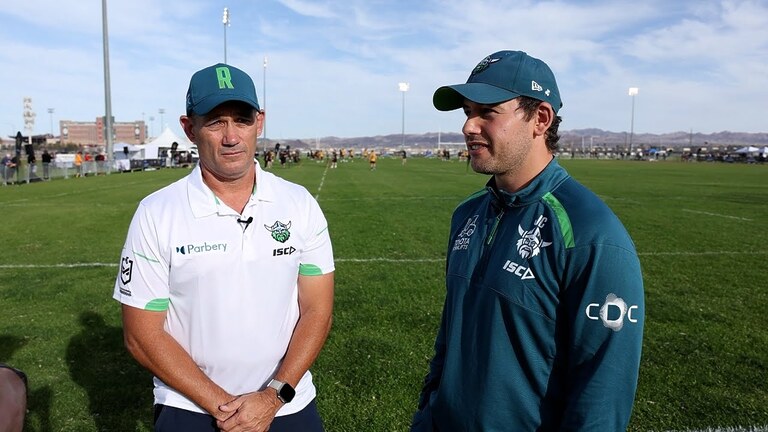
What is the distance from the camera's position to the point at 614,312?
166cm

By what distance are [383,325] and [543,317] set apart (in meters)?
4.68

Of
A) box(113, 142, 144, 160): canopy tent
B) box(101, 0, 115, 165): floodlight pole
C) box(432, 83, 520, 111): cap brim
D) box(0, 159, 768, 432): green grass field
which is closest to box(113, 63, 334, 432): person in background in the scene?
box(432, 83, 520, 111): cap brim

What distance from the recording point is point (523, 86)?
201cm

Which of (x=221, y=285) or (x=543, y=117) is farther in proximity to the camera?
(x=221, y=285)

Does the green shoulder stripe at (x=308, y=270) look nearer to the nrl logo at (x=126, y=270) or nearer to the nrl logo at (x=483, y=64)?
the nrl logo at (x=126, y=270)

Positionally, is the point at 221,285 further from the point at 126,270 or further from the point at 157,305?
the point at 126,270

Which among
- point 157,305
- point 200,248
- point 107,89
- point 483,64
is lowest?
point 157,305

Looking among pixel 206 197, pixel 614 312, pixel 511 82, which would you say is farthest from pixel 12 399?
pixel 511 82

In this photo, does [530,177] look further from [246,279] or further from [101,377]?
[101,377]

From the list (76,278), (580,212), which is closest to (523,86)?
(580,212)

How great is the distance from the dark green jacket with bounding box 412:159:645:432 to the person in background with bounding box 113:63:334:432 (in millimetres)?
746

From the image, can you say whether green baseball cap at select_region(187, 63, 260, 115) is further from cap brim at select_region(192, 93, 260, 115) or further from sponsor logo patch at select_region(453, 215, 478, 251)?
sponsor logo patch at select_region(453, 215, 478, 251)

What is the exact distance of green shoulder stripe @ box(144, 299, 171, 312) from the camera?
90.4 inches

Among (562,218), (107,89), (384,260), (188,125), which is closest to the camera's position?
(562,218)
